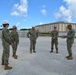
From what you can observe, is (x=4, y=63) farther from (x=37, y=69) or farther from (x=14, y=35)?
(x=14, y=35)

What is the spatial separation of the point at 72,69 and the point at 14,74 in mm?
2486

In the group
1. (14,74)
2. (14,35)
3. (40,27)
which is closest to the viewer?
(14,74)

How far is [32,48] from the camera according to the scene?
1612cm

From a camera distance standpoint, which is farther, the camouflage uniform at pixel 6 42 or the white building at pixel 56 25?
the white building at pixel 56 25

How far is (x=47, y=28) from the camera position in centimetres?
9388

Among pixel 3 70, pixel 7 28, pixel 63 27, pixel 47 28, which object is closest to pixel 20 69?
pixel 3 70

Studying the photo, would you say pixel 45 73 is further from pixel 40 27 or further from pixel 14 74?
pixel 40 27

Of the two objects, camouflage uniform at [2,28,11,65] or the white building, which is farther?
the white building

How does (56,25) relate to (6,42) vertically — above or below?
above

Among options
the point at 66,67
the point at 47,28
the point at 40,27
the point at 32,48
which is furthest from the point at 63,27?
the point at 66,67

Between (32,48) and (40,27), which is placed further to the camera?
(40,27)

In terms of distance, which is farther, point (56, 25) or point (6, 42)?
point (56, 25)

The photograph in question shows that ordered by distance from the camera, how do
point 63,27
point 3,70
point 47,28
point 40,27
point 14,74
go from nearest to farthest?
point 14,74
point 3,70
point 63,27
point 47,28
point 40,27

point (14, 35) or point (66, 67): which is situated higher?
point (14, 35)
